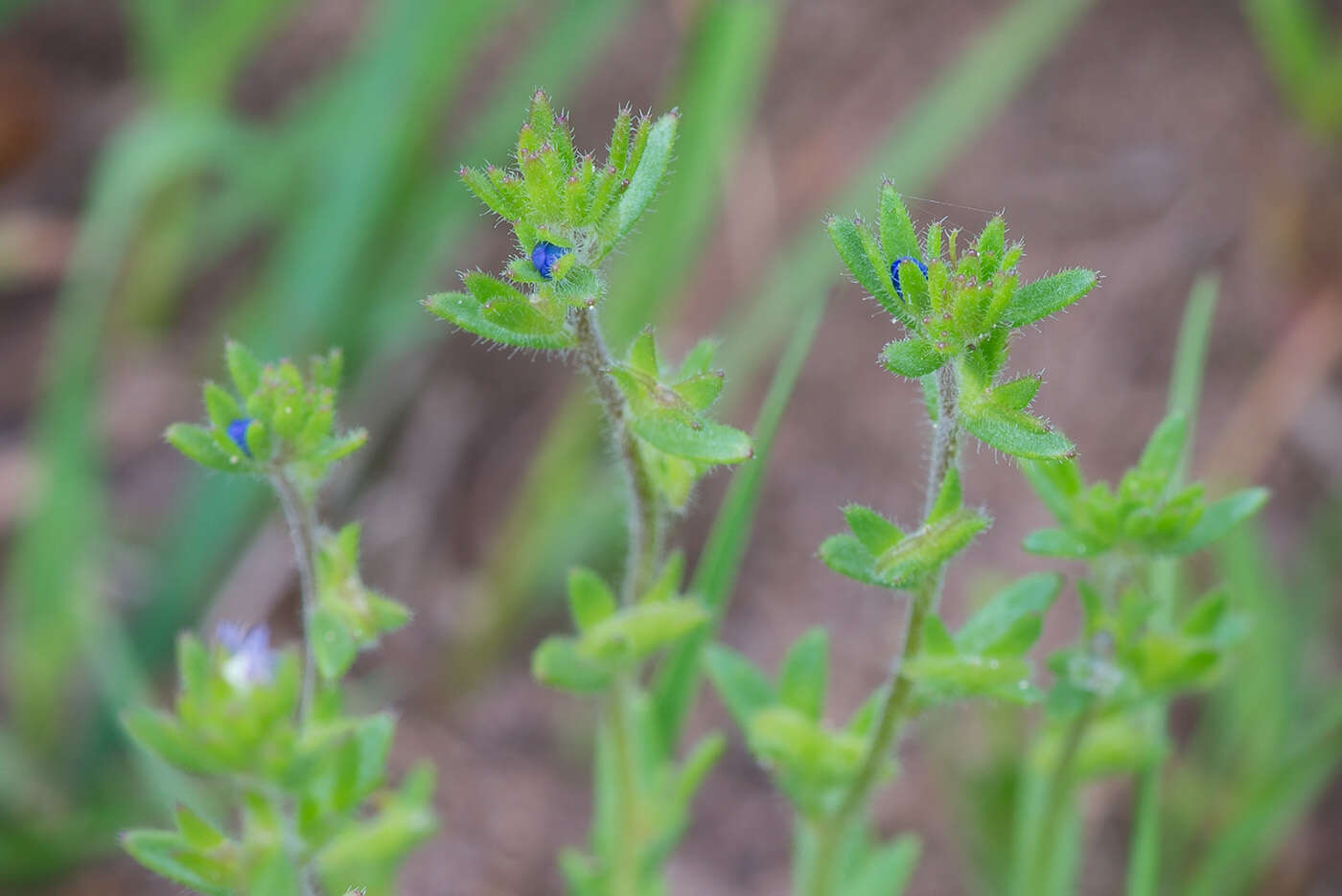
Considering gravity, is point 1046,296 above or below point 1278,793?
above

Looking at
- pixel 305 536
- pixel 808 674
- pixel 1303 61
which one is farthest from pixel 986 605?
pixel 1303 61

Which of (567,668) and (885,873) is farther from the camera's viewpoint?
(885,873)

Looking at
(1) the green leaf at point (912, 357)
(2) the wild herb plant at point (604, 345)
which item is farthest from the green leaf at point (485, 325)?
(1) the green leaf at point (912, 357)

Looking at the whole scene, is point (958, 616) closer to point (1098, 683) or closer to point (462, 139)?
point (1098, 683)

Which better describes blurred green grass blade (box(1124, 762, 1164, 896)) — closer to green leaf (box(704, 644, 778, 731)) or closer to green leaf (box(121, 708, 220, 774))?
green leaf (box(704, 644, 778, 731))

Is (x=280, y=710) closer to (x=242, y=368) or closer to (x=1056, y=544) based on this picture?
(x=242, y=368)

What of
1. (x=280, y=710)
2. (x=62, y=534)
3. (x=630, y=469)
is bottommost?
(x=280, y=710)
